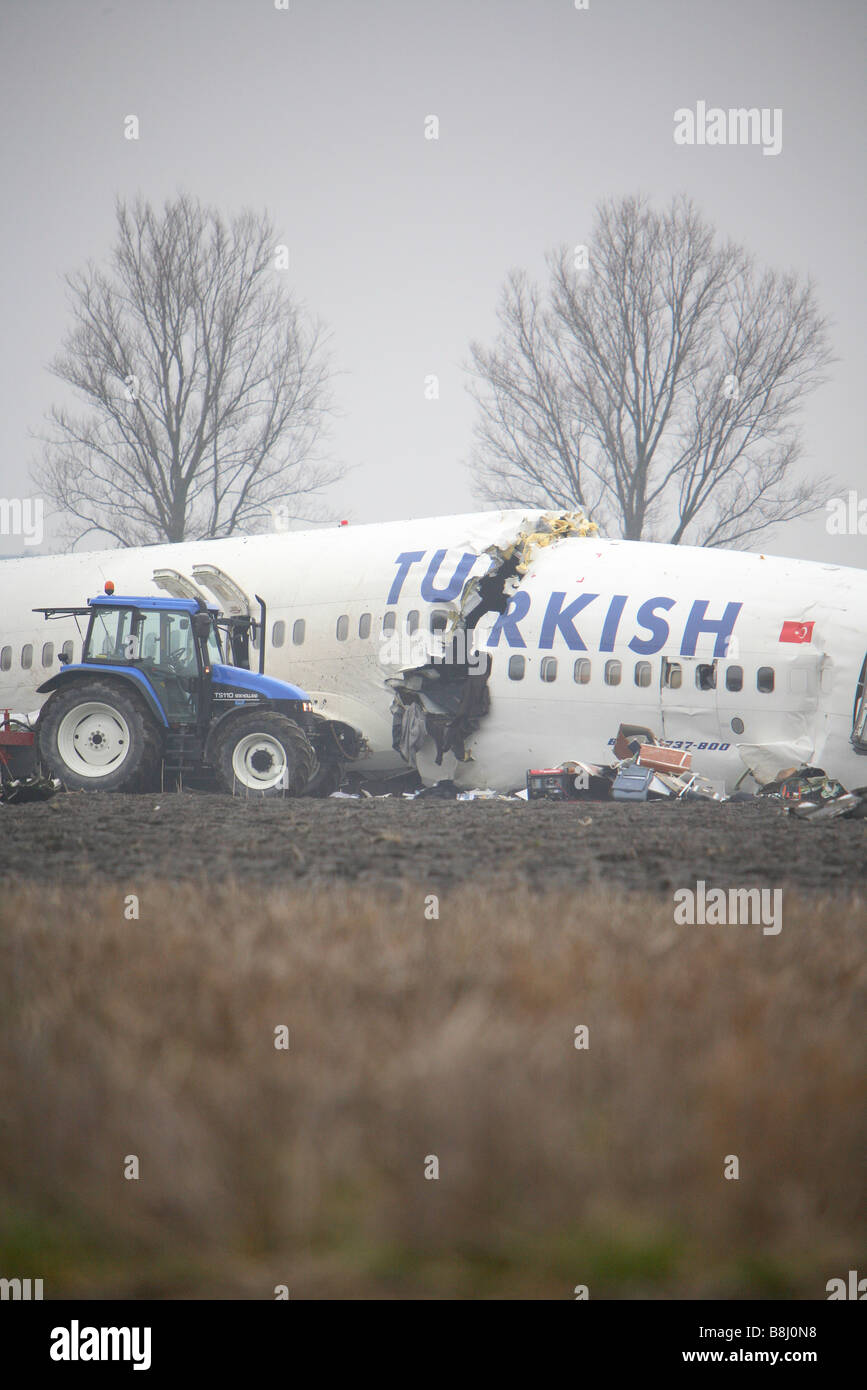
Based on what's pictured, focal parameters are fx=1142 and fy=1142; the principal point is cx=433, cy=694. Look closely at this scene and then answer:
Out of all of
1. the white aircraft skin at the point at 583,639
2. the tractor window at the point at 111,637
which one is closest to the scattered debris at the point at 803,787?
the white aircraft skin at the point at 583,639

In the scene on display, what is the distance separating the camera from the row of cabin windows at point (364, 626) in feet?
54.4

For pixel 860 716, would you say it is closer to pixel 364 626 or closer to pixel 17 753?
pixel 364 626

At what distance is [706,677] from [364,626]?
514 cm

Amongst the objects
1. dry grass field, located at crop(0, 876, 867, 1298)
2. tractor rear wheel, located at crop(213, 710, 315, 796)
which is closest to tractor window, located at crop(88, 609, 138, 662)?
tractor rear wheel, located at crop(213, 710, 315, 796)

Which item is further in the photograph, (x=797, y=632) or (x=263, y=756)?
(x=263, y=756)

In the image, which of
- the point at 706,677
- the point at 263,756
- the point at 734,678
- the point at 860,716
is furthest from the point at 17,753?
the point at 860,716

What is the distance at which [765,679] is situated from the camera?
1491cm

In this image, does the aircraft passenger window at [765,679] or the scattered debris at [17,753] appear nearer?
the aircraft passenger window at [765,679]

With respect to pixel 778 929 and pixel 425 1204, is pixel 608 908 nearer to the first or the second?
pixel 778 929

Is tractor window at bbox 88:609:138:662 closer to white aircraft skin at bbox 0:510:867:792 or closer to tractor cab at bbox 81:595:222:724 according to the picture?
tractor cab at bbox 81:595:222:724

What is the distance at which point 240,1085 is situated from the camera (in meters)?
2.37

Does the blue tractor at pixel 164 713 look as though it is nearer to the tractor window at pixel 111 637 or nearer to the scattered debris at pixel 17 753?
the tractor window at pixel 111 637

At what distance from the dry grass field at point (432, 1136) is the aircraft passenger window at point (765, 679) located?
1220 cm
